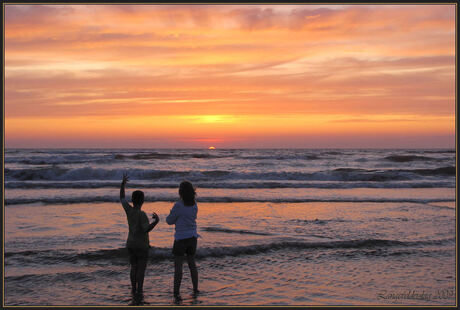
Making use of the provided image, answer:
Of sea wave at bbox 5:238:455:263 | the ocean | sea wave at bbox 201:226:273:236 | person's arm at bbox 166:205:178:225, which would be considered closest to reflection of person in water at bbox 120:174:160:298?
person's arm at bbox 166:205:178:225

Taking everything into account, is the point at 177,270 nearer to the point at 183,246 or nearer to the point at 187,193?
the point at 183,246

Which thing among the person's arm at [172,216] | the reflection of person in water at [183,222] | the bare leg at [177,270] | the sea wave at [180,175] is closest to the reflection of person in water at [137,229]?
the person's arm at [172,216]

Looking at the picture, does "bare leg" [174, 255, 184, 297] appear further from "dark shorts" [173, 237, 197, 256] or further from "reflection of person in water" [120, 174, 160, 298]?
"reflection of person in water" [120, 174, 160, 298]

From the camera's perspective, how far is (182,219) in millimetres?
6000

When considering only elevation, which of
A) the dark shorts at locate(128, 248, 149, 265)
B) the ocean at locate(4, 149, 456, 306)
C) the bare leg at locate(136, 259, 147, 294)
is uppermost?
the dark shorts at locate(128, 248, 149, 265)

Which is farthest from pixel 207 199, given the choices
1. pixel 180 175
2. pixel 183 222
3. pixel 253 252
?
pixel 180 175

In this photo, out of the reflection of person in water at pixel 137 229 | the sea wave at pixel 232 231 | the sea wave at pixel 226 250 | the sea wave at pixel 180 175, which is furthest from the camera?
the sea wave at pixel 180 175

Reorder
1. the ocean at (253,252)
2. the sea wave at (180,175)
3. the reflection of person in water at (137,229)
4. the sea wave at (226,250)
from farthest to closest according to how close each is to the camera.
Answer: the sea wave at (180,175) → the sea wave at (226,250) → the ocean at (253,252) → the reflection of person in water at (137,229)

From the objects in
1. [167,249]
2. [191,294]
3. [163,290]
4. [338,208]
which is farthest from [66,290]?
[338,208]

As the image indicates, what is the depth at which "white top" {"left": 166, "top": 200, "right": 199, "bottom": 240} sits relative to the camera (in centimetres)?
597

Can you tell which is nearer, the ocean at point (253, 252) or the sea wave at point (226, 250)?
the ocean at point (253, 252)

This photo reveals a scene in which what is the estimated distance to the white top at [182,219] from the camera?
5973 millimetres

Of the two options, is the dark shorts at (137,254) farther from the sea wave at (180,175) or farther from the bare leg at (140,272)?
the sea wave at (180,175)

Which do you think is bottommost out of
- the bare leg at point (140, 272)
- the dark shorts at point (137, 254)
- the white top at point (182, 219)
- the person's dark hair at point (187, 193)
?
the bare leg at point (140, 272)
